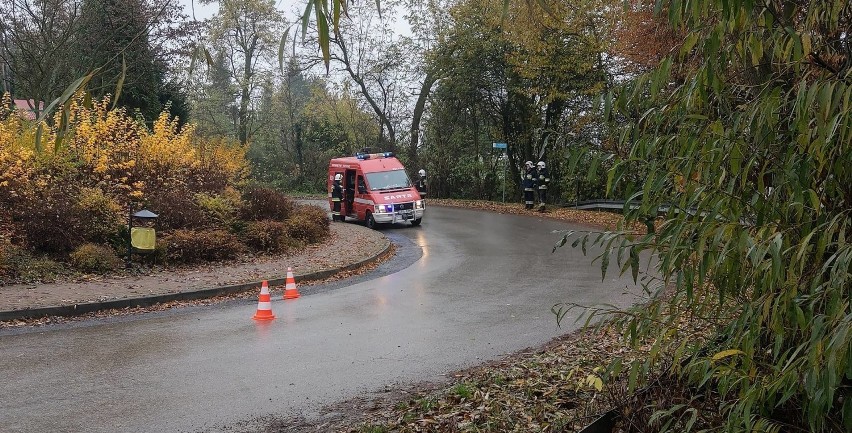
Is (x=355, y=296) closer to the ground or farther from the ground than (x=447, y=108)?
closer to the ground

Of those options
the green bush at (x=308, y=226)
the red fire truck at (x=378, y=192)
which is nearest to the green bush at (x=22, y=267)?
the green bush at (x=308, y=226)

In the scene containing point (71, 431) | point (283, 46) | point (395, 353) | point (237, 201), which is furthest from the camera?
point (237, 201)

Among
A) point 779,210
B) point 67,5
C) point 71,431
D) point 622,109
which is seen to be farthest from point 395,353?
point 67,5

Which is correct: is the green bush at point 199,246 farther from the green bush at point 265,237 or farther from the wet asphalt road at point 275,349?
the wet asphalt road at point 275,349

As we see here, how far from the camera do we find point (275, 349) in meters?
8.43

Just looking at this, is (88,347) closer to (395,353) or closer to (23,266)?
(395,353)

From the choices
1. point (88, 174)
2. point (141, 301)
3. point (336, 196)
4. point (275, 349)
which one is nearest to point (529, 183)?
point (336, 196)

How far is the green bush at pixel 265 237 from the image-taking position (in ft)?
54.9

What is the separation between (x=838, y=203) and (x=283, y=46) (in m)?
2.36

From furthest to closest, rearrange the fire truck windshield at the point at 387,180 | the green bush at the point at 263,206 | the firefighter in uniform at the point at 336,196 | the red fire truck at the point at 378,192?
the firefighter in uniform at the point at 336,196
the fire truck windshield at the point at 387,180
the red fire truck at the point at 378,192
the green bush at the point at 263,206

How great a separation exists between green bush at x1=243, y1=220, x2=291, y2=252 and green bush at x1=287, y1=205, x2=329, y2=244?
87 cm

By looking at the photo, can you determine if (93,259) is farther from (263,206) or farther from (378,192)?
(378,192)

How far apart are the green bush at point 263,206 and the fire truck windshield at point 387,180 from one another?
4.97 meters

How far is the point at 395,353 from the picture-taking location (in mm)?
8258
